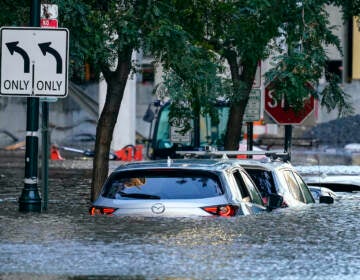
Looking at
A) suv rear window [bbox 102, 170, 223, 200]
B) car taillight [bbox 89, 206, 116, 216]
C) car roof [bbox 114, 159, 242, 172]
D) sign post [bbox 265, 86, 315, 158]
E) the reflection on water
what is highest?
sign post [bbox 265, 86, 315, 158]

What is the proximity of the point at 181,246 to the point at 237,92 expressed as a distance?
39.4 feet

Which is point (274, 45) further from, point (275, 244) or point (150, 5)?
point (275, 244)

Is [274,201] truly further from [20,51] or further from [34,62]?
[20,51]

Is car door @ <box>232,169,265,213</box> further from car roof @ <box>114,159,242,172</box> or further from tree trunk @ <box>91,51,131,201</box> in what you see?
tree trunk @ <box>91,51,131,201</box>

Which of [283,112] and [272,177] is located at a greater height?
[283,112]

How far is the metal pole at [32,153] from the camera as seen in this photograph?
56.4ft

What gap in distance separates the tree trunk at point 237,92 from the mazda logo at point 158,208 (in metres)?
9.81

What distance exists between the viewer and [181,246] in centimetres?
1309

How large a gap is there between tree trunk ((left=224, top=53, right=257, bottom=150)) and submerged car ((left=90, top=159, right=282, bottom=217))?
918cm

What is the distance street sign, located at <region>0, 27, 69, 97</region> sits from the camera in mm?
17109

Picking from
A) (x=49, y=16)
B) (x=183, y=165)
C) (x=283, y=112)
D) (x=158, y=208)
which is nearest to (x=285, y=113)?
(x=283, y=112)

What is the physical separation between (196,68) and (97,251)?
29.7 feet

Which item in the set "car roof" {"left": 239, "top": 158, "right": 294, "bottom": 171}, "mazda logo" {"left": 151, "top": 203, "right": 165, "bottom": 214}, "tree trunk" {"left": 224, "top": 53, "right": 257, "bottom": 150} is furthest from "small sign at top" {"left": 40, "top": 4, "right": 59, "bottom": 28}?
"tree trunk" {"left": 224, "top": 53, "right": 257, "bottom": 150}

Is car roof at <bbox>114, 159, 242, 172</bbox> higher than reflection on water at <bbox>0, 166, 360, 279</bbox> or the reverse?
higher
